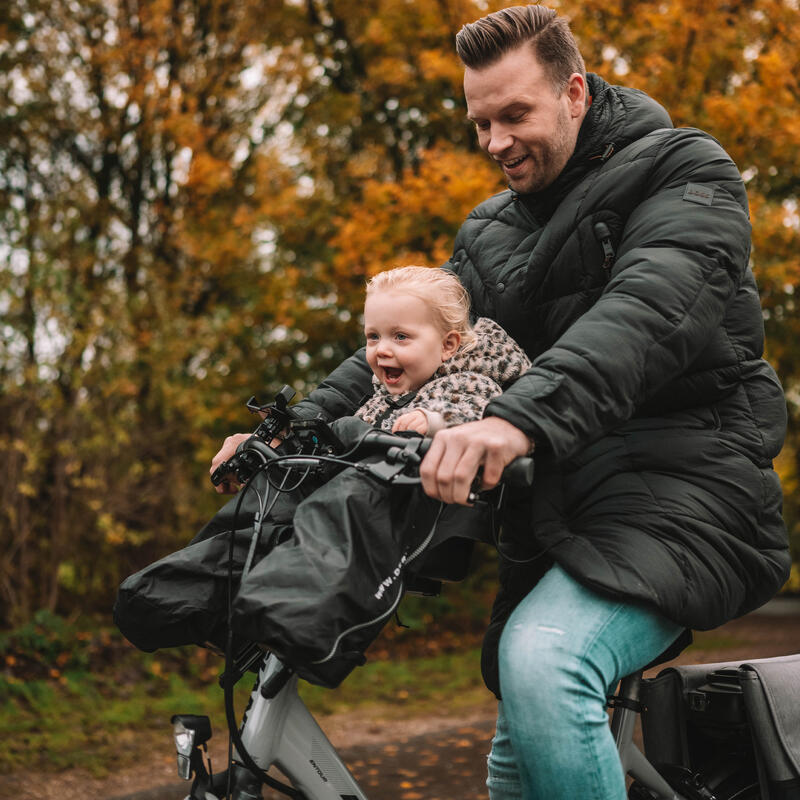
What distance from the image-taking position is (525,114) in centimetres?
238

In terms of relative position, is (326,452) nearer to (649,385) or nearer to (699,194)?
(649,385)

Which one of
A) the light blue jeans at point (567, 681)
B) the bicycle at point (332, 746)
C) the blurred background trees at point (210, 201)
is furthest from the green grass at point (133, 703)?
the light blue jeans at point (567, 681)

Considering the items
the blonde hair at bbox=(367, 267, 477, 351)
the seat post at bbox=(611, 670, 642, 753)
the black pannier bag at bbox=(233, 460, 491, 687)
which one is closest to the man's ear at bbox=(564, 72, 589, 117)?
the blonde hair at bbox=(367, 267, 477, 351)

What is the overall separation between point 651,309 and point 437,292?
0.62 metres

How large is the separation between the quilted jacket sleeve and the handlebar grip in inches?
2.6

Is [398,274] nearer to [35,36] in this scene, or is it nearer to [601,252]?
[601,252]

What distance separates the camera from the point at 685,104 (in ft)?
25.1

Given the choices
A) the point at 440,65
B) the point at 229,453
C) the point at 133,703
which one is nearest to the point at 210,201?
the point at 440,65

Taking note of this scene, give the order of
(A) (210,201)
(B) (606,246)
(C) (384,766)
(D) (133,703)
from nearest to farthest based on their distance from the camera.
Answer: (B) (606,246) < (C) (384,766) < (D) (133,703) < (A) (210,201)

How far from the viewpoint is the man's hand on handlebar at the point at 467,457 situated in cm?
187

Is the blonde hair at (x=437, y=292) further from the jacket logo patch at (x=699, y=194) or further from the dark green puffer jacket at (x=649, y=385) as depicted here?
the jacket logo patch at (x=699, y=194)

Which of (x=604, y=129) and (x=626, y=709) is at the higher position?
(x=604, y=129)

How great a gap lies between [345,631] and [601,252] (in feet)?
3.47

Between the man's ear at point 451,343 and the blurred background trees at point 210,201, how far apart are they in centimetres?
496
